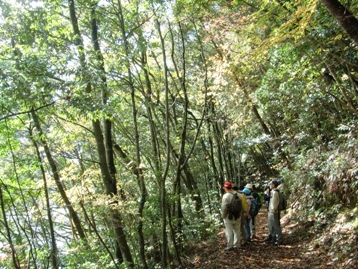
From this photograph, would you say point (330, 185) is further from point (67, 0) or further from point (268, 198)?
point (67, 0)

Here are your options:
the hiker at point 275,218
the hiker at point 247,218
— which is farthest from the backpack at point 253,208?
the hiker at point 275,218

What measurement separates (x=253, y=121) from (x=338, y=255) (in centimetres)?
1112

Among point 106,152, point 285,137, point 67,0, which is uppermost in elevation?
point 67,0

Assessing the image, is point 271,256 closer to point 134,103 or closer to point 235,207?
point 235,207

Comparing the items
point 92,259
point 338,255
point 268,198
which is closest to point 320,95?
point 268,198

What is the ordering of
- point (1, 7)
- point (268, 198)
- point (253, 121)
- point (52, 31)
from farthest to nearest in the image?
point (253, 121) → point (52, 31) → point (268, 198) → point (1, 7)

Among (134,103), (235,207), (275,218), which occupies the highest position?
(134,103)

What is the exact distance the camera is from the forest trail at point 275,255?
586 cm

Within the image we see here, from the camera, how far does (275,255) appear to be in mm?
6594

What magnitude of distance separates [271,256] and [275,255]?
110 millimetres

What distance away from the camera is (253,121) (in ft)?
53.0

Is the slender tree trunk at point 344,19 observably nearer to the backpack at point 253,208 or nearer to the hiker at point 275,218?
the hiker at point 275,218

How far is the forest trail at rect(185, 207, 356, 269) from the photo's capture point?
19.2ft

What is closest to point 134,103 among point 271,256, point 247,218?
point 247,218
